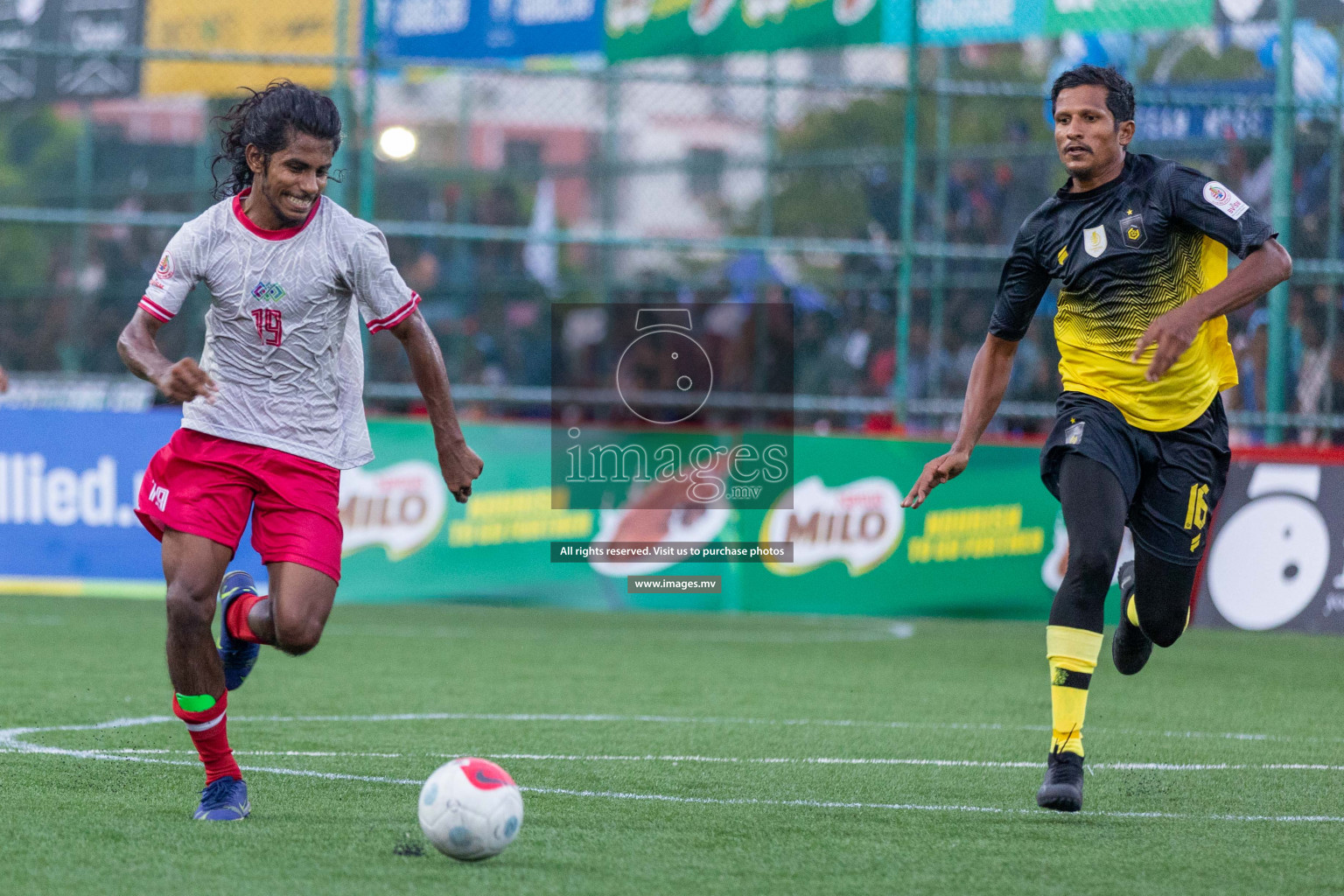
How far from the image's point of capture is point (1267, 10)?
13.3m

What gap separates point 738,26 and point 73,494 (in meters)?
6.41

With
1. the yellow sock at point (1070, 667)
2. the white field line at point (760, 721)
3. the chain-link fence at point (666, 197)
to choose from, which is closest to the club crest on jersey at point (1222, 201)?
the yellow sock at point (1070, 667)

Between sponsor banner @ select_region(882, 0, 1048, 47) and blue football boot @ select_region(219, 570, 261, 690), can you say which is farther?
sponsor banner @ select_region(882, 0, 1048, 47)

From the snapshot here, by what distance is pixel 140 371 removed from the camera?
199 inches

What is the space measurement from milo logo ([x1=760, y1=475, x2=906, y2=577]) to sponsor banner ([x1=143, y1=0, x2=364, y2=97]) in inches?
305

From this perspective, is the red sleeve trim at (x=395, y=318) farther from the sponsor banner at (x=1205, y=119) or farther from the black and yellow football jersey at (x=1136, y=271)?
the sponsor banner at (x=1205, y=119)

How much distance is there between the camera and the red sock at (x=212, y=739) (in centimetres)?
515

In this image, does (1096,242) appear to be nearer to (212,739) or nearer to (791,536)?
(212,739)

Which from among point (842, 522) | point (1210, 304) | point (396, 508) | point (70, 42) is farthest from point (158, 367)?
point (70, 42)

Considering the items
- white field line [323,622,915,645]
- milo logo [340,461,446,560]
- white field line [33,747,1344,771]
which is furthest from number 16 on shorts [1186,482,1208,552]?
milo logo [340,461,446,560]

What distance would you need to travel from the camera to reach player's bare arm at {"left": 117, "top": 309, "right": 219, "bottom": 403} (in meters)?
4.80

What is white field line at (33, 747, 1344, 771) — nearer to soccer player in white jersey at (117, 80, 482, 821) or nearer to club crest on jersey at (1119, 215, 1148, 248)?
soccer player in white jersey at (117, 80, 482, 821)

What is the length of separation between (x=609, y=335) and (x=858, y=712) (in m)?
11.9

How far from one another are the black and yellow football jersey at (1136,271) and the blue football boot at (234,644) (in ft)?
8.57
